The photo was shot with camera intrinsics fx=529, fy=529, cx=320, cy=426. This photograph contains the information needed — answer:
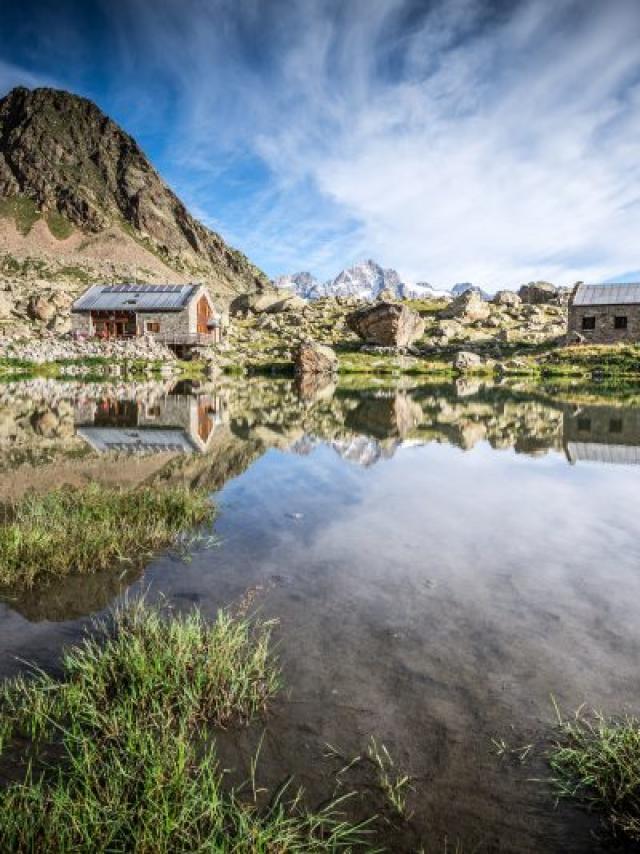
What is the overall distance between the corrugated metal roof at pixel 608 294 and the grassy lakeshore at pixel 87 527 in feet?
227

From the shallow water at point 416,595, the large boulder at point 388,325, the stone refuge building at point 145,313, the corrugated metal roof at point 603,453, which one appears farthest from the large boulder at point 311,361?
the corrugated metal roof at point 603,453

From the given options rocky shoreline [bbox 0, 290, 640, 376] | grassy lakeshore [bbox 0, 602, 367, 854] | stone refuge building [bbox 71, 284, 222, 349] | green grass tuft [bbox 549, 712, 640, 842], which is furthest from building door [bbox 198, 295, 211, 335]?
green grass tuft [bbox 549, 712, 640, 842]

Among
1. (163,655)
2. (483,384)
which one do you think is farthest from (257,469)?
(483,384)

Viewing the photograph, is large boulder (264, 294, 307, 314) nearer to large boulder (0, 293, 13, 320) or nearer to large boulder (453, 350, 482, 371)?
large boulder (0, 293, 13, 320)

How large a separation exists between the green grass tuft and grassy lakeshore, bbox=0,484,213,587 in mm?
6701

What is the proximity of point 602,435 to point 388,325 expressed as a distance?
1942 inches

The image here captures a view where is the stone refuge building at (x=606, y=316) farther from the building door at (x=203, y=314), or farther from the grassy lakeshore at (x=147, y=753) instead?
the grassy lakeshore at (x=147, y=753)

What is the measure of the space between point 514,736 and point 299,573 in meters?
4.15

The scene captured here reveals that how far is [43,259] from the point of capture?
185 metres

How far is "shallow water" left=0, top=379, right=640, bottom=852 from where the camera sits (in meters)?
4.56

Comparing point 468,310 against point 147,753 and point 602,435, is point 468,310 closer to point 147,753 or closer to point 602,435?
point 602,435

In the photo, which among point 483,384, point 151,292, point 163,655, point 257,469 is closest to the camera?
point 163,655

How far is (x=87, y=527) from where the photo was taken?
9227 mm

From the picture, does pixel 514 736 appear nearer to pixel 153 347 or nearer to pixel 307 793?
pixel 307 793
